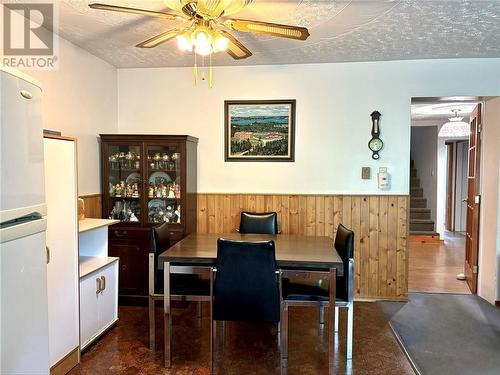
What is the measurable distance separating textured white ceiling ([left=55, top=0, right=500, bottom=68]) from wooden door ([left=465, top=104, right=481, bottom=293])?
921mm

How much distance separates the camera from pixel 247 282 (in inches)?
92.3

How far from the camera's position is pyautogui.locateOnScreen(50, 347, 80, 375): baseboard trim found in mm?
2324

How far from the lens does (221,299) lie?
7.83ft

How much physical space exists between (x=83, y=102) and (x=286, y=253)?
8.22ft

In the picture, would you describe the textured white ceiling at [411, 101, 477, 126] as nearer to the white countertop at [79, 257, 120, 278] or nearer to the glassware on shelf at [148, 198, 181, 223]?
the glassware on shelf at [148, 198, 181, 223]

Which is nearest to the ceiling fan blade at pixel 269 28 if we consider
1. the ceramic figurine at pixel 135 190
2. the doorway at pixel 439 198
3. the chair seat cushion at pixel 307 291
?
the chair seat cushion at pixel 307 291

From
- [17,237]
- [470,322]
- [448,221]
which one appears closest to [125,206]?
[17,237]

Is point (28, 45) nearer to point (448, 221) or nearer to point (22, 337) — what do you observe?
point (22, 337)

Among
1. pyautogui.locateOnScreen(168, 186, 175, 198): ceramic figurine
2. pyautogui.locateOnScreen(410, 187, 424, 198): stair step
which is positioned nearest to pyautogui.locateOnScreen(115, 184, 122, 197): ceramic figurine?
pyautogui.locateOnScreen(168, 186, 175, 198): ceramic figurine

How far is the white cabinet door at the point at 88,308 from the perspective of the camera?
8.79 feet

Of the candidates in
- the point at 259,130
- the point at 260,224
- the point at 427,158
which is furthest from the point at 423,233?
the point at 260,224

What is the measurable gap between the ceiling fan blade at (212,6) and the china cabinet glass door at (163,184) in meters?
1.84

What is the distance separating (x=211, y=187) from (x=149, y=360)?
6.44 feet

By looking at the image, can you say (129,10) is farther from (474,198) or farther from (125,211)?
(474,198)
